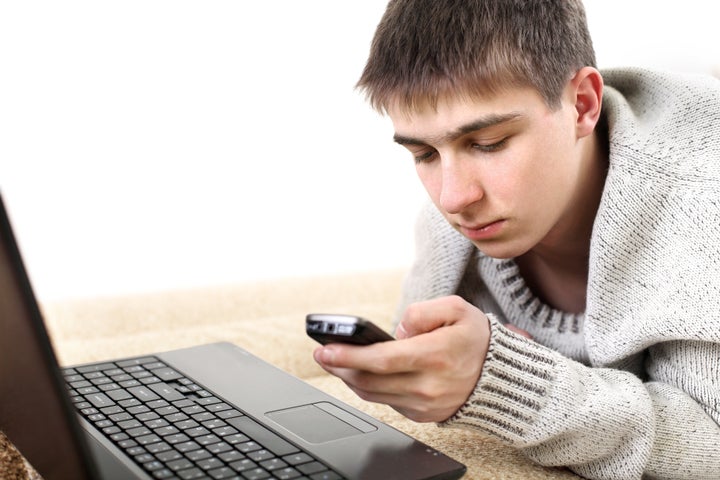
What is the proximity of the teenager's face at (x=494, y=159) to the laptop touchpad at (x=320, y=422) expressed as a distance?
260 mm

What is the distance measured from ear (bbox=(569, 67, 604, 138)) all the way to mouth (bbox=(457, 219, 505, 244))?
0.54ft

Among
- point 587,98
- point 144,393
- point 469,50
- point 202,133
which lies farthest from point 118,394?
point 202,133

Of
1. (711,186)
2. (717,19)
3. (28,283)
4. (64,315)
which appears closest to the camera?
(28,283)

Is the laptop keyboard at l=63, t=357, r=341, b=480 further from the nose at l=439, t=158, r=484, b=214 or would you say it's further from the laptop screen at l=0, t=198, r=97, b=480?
the nose at l=439, t=158, r=484, b=214

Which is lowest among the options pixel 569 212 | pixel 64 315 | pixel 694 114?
pixel 64 315

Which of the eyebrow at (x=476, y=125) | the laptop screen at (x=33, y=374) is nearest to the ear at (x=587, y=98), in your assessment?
the eyebrow at (x=476, y=125)

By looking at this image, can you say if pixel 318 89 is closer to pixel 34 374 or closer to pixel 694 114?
pixel 694 114

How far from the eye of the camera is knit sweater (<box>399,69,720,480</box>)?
28.0 inches

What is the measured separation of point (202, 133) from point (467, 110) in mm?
1085

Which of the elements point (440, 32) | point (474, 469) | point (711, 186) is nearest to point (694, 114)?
point (711, 186)

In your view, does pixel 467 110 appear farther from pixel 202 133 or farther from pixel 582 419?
pixel 202 133

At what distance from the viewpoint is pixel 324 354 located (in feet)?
2.14

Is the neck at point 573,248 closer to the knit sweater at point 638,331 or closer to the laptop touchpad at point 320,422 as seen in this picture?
the knit sweater at point 638,331

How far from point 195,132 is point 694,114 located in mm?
1167
